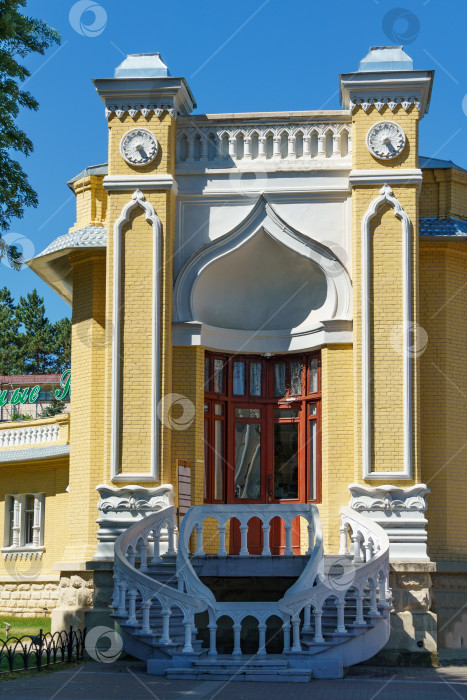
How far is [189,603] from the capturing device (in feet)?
48.0

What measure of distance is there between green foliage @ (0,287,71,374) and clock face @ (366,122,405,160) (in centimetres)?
4587

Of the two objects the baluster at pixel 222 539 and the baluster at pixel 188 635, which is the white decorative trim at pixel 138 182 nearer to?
the baluster at pixel 222 539

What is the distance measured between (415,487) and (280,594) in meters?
2.73

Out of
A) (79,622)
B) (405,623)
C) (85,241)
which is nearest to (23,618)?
(79,622)

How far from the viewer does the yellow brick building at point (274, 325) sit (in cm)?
1780

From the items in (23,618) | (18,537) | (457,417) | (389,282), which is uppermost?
(389,282)

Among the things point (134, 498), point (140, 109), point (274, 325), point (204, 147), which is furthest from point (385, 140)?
point (134, 498)

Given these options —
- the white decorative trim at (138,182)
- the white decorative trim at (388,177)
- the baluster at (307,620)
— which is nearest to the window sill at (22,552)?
the white decorative trim at (138,182)

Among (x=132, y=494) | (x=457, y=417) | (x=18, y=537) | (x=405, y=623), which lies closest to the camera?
(x=405, y=623)

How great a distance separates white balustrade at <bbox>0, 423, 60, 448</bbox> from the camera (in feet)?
92.3

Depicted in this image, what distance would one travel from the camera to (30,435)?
28.7 meters

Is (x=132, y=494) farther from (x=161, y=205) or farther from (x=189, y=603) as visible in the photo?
(x=161, y=205)

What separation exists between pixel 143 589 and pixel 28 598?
13262mm

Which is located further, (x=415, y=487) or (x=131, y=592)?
(x=415, y=487)
